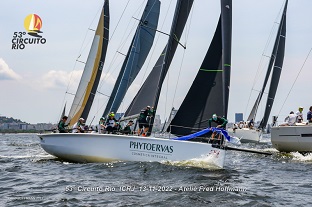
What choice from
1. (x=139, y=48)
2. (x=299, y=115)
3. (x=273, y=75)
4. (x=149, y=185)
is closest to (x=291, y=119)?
(x=299, y=115)

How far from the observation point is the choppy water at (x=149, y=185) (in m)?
10.7

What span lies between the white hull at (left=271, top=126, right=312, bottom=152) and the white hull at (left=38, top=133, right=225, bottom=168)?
322 inches

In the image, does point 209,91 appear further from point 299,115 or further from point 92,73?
point 92,73

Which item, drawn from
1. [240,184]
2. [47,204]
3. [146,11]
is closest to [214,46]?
[240,184]

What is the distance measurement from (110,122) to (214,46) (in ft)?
18.3

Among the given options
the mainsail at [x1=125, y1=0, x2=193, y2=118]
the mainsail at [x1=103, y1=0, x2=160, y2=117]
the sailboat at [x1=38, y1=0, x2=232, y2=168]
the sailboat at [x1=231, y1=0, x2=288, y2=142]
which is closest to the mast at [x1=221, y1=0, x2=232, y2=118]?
the sailboat at [x1=38, y1=0, x2=232, y2=168]

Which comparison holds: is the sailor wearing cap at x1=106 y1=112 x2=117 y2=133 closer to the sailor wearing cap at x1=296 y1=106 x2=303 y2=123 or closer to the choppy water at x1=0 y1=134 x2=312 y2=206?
the choppy water at x1=0 y1=134 x2=312 y2=206

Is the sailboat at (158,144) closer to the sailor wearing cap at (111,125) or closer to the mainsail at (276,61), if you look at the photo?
the sailor wearing cap at (111,125)

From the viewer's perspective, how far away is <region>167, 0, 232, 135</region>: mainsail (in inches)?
686

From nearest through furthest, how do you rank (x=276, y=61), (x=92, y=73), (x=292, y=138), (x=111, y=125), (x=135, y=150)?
(x=135, y=150)
(x=111, y=125)
(x=292, y=138)
(x=92, y=73)
(x=276, y=61)

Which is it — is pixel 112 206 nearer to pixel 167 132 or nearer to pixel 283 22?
pixel 167 132

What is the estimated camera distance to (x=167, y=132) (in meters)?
17.6

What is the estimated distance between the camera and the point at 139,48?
26578 millimetres

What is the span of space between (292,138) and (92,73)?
45.0 feet
